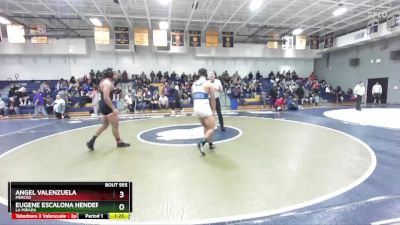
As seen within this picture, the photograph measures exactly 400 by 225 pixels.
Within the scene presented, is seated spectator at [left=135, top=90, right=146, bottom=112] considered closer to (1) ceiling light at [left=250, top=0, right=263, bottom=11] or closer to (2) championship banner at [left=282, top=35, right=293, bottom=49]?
(1) ceiling light at [left=250, top=0, right=263, bottom=11]

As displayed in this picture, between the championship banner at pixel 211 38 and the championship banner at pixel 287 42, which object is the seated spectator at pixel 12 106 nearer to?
the championship banner at pixel 211 38

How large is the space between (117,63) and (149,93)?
21.8 feet

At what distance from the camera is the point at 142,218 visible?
2377 millimetres

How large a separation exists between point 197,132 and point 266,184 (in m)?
3.82

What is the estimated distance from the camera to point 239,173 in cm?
357

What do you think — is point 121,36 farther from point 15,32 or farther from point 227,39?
point 227,39

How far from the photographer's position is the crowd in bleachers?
14.0m

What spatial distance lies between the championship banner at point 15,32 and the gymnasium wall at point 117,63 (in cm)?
543

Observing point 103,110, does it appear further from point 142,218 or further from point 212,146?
point 142,218

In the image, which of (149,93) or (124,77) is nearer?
(149,93)

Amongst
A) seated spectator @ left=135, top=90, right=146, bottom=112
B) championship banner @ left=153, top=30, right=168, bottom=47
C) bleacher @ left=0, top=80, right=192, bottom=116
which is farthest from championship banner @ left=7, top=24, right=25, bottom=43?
championship banner @ left=153, top=30, right=168, bottom=47

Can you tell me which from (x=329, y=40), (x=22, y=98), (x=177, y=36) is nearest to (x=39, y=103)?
(x=22, y=98)

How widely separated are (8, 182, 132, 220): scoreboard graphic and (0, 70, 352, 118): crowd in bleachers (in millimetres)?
11165

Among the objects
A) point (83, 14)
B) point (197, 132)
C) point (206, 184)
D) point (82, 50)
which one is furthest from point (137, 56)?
point (206, 184)
